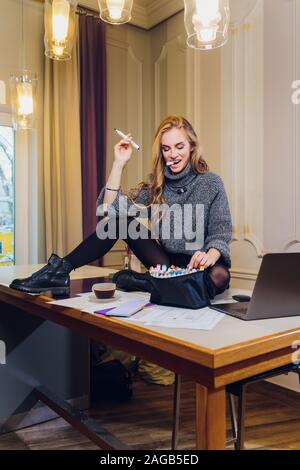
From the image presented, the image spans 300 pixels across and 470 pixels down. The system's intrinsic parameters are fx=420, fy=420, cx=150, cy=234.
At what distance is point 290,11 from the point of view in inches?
96.1

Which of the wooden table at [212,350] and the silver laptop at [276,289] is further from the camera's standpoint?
the silver laptop at [276,289]

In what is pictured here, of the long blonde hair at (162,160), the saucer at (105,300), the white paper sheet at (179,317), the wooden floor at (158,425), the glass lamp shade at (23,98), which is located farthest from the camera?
the glass lamp shade at (23,98)

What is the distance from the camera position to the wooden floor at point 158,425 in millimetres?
1829

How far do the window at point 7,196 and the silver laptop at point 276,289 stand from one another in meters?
2.46

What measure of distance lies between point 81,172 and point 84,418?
2.05 m

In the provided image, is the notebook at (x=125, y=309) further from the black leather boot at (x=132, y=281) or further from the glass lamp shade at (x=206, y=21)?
the glass lamp shade at (x=206, y=21)

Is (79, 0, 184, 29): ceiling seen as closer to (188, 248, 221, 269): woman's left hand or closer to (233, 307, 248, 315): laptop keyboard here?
(188, 248, 221, 269): woman's left hand

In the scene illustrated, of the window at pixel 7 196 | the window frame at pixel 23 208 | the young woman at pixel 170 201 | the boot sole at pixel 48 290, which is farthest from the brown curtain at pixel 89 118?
the boot sole at pixel 48 290

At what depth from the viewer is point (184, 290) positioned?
113 centimetres

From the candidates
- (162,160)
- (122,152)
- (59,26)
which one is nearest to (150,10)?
(59,26)

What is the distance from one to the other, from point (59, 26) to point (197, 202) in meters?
0.94

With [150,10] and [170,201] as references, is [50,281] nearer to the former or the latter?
[170,201]

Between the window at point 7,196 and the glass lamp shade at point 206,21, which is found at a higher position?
the glass lamp shade at point 206,21
